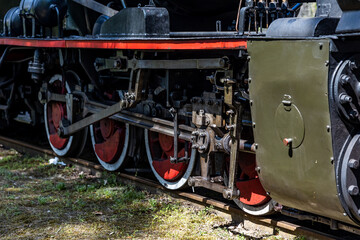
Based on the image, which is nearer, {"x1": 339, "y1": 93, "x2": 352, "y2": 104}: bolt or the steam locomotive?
{"x1": 339, "y1": 93, "x2": 352, "y2": 104}: bolt

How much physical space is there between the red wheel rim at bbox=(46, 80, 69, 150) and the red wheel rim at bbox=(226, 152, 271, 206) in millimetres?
2981

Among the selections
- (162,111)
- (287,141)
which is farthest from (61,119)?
(287,141)

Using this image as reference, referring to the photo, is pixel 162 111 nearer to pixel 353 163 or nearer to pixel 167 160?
pixel 167 160

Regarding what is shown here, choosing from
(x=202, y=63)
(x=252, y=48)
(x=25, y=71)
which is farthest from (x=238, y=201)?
(x=25, y=71)

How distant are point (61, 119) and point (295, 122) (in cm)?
423

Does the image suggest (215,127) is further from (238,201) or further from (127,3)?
(127,3)

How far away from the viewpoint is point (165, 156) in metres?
6.01

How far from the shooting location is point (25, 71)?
852 cm

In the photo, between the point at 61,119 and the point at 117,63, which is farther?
the point at 61,119

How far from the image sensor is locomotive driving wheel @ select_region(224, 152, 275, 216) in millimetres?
4605

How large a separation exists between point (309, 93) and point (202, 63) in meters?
1.41

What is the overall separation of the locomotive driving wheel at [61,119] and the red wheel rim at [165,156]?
1.44 meters

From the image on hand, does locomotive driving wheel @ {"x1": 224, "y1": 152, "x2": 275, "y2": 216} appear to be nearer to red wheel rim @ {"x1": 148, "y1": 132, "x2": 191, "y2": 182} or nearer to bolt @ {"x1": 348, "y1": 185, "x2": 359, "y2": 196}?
red wheel rim @ {"x1": 148, "y1": 132, "x2": 191, "y2": 182}

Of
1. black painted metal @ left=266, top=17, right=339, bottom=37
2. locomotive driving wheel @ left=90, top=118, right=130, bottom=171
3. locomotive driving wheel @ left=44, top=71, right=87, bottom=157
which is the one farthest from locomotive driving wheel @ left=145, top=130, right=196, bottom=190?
black painted metal @ left=266, top=17, right=339, bottom=37
